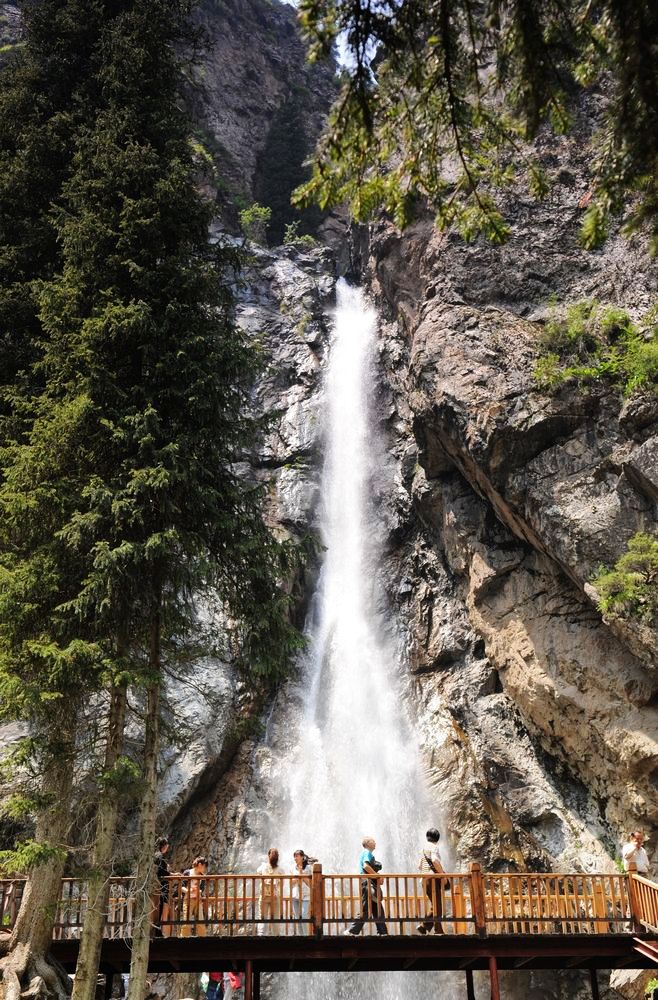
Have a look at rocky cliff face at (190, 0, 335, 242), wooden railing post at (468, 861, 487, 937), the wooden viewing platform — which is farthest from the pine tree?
rocky cliff face at (190, 0, 335, 242)

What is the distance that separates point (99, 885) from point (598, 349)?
1419 cm

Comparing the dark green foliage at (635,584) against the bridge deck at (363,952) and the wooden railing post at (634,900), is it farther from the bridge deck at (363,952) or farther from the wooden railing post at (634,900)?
the bridge deck at (363,952)

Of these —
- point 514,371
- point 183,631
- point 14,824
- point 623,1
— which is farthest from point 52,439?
point 514,371

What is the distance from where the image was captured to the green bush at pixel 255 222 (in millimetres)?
34531

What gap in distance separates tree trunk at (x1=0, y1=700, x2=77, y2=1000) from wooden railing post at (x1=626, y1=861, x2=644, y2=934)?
324 inches

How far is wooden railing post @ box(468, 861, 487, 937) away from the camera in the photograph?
11.0 m

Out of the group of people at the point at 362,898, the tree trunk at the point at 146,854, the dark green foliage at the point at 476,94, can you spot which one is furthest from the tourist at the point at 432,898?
the dark green foliage at the point at 476,94

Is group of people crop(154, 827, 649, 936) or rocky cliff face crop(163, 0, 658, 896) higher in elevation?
rocky cliff face crop(163, 0, 658, 896)

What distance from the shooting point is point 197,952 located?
438 inches

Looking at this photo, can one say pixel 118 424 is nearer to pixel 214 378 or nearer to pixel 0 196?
pixel 214 378

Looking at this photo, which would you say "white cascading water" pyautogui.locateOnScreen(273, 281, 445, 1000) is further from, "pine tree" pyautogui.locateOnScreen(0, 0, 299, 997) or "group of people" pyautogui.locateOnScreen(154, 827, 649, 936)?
"pine tree" pyautogui.locateOnScreen(0, 0, 299, 997)

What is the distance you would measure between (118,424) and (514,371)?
34.4 feet

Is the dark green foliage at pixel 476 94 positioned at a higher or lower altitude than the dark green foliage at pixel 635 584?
lower

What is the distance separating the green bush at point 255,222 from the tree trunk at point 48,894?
95.9 feet
